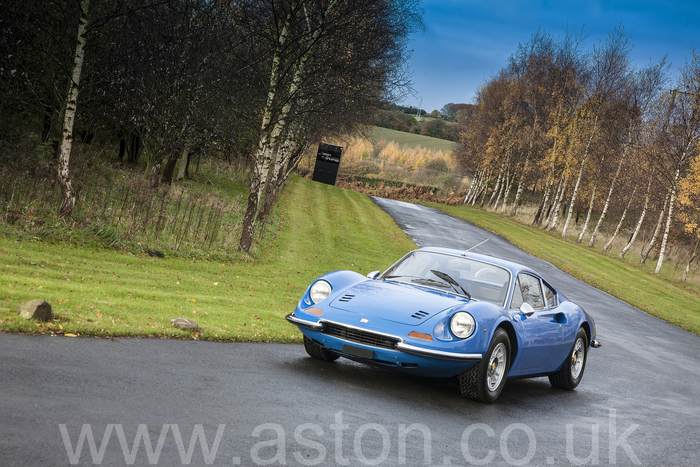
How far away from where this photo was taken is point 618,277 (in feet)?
97.3

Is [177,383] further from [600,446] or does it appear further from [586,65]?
[586,65]

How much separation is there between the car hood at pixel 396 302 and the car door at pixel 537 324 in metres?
0.98

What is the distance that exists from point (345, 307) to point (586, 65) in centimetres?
4687

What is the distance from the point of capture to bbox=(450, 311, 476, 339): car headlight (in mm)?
6555

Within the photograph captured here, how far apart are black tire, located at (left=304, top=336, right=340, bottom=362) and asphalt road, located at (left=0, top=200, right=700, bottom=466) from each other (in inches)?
3.7

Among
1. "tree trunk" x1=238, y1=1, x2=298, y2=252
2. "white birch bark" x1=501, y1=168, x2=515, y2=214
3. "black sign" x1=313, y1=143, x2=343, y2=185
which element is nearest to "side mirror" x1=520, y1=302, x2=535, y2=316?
"tree trunk" x1=238, y1=1, x2=298, y2=252

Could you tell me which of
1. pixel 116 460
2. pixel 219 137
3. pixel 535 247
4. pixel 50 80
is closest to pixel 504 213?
pixel 535 247

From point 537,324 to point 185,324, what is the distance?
439 centimetres

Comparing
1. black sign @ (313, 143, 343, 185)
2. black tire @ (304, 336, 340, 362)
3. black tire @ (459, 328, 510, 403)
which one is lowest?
black tire @ (304, 336, 340, 362)

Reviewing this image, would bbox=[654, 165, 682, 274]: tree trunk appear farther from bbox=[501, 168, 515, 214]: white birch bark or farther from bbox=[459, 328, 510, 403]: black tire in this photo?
bbox=[459, 328, 510, 403]: black tire

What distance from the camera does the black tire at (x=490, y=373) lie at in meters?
6.71

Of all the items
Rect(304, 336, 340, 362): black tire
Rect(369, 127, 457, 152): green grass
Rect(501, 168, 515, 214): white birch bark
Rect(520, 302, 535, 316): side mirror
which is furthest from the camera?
Rect(369, 127, 457, 152): green grass

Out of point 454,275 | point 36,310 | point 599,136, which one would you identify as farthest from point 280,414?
point 599,136

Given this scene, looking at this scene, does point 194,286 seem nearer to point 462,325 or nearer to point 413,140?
point 462,325
